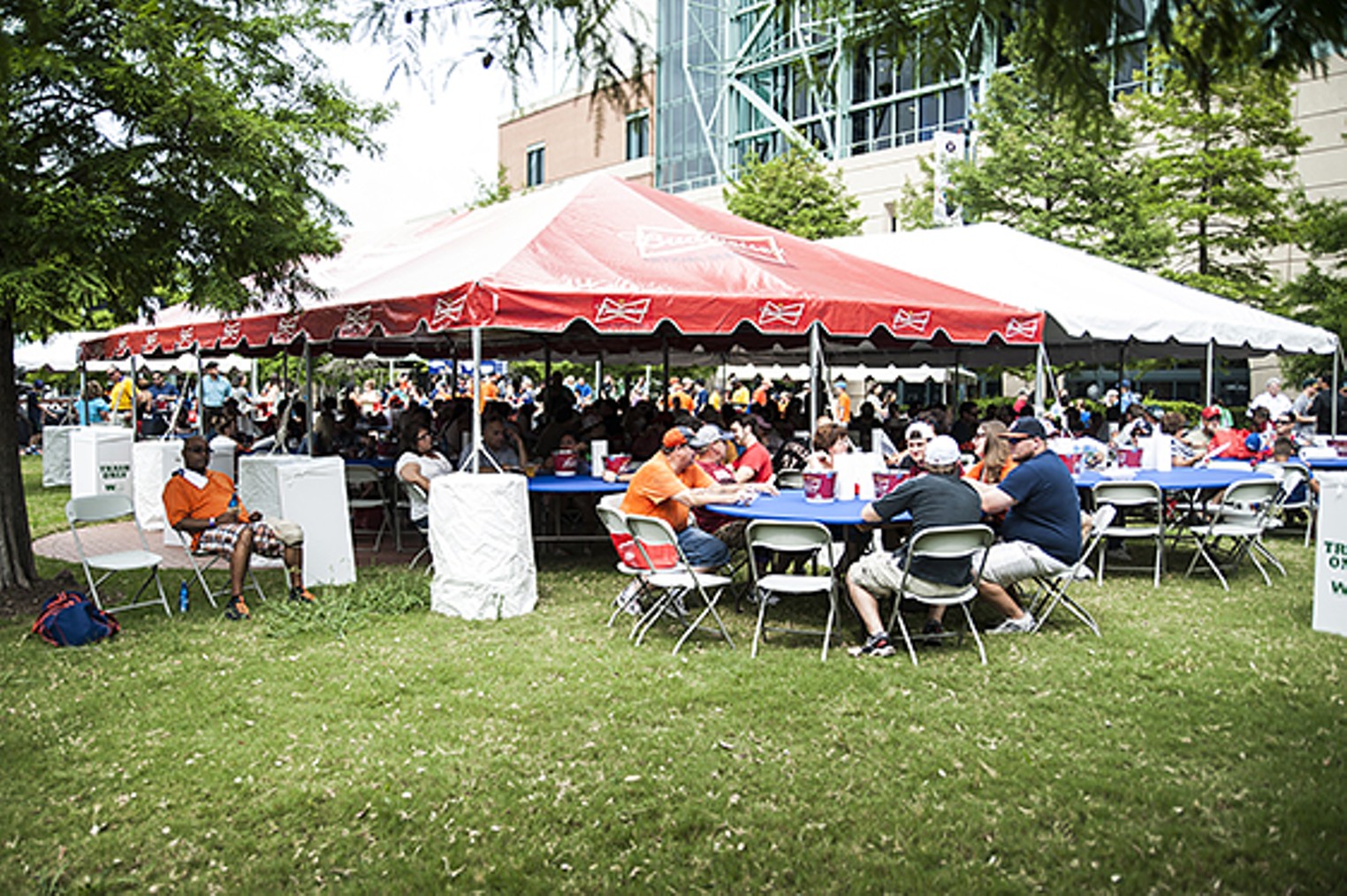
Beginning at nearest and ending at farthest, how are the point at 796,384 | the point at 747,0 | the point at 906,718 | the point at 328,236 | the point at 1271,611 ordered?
the point at 747,0, the point at 906,718, the point at 1271,611, the point at 328,236, the point at 796,384

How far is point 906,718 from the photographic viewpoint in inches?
199

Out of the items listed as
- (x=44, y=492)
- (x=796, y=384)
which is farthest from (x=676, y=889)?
(x=796, y=384)

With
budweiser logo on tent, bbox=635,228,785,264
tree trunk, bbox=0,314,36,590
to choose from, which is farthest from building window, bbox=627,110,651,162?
tree trunk, bbox=0,314,36,590

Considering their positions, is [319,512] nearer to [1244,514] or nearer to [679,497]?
[679,497]

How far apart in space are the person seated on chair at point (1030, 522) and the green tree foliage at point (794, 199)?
23.3 meters

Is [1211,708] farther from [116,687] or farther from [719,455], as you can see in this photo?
[116,687]

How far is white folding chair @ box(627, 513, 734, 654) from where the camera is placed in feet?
20.4

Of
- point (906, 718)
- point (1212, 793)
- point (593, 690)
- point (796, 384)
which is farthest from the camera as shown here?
point (796, 384)

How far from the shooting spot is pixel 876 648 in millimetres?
6195

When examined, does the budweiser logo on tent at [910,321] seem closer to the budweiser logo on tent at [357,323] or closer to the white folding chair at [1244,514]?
the white folding chair at [1244,514]

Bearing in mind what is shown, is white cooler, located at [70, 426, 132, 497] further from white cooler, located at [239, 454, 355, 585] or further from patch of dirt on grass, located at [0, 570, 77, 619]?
white cooler, located at [239, 454, 355, 585]

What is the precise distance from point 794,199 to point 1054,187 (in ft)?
27.8

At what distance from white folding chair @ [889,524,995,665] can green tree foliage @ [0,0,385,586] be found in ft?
14.3

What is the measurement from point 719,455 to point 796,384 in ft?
101
